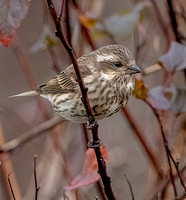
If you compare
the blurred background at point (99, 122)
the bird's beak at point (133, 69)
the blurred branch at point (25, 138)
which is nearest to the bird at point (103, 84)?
the bird's beak at point (133, 69)

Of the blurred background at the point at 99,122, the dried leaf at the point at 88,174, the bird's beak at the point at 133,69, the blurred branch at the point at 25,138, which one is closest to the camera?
the dried leaf at the point at 88,174

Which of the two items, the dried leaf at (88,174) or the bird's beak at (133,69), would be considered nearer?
the dried leaf at (88,174)

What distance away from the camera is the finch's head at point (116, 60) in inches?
163

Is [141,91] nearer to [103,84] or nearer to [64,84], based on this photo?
[103,84]

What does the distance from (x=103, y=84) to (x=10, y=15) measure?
5.67 feet

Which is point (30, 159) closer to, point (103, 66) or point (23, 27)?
point (23, 27)

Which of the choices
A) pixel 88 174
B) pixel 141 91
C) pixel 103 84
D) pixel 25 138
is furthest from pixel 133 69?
pixel 25 138

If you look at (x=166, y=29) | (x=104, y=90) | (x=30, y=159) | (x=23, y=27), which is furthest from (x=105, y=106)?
(x=23, y=27)

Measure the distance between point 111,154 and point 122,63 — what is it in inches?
89.5

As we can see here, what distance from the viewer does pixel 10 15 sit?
266 cm

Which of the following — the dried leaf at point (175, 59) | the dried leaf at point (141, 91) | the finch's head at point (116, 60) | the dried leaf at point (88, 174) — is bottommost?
the dried leaf at point (88, 174)

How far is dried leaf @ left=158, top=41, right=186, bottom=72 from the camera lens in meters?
3.70

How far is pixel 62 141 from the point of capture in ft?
19.0

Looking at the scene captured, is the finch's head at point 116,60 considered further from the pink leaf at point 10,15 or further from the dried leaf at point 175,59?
the pink leaf at point 10,15
